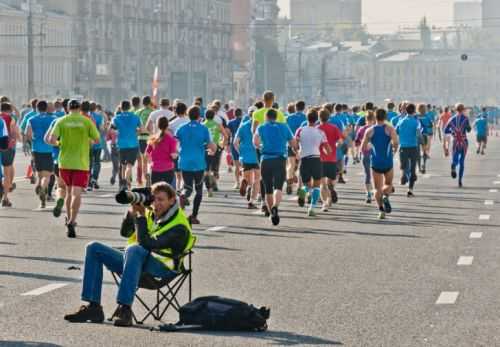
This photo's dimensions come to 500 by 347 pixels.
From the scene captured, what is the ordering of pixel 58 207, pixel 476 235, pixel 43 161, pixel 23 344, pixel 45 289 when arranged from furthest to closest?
pixel 43 161 < pixel 58 207 < pixel 476 235 < pixel 45 289 < pixel 23 344

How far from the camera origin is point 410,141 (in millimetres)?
29766

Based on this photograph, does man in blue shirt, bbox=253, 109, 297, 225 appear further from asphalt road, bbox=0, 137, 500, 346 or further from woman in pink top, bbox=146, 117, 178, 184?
woman in pink top, bbox=146, 117, 178, 184

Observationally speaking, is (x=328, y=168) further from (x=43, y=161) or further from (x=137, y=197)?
(x=137, y=197)

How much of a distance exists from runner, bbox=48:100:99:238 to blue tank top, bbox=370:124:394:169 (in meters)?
5.01

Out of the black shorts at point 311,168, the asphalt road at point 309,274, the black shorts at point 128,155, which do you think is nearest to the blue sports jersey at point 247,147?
the asphalt road at point 309,274

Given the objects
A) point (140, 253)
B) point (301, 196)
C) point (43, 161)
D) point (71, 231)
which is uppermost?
point (43, 161)

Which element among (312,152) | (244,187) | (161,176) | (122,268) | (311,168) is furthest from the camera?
(244,187)

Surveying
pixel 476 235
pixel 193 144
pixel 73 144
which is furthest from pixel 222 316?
pixel 193 144

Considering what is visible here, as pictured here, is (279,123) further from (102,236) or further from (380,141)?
(102,236)

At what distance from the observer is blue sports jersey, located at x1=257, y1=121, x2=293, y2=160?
21.7 m

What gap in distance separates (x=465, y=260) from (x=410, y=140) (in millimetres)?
13511

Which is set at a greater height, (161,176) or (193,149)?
(193,149)

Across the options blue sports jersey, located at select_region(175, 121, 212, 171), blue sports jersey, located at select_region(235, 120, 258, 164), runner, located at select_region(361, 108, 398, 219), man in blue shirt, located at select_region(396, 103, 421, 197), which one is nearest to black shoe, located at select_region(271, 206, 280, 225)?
blue sports jersey, located at select_region(175, 121, 212, 171)

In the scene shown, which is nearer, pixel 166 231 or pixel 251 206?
pixel 166 231
